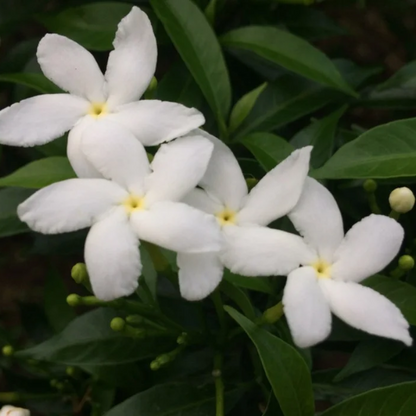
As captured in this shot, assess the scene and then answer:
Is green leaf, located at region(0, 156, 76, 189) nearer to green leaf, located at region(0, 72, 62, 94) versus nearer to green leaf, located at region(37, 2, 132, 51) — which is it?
green leaf, located at region(0, 72, 62, 94)

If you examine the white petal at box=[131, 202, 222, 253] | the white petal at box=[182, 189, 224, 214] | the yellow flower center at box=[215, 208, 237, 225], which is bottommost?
the yellow flower center at box=[215, 208, 237, 225]

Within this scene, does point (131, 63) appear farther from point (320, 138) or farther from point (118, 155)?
point (320, 138)

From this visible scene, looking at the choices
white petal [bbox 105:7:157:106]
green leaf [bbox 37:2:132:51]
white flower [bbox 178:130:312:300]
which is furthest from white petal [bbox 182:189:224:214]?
green leaf [bbox 37:2:132:51]

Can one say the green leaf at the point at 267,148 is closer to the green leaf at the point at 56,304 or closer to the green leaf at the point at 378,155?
the green leaf at the point at 378,155

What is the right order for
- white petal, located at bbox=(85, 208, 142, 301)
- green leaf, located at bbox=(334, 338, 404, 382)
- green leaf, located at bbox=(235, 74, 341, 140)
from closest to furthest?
white petal, located at bbox=(85, 208, 142, 301) → green leaf, located at bbox=(334, 338, 404, 382) → green leaf, located at bbox=(235, 74, 341, 140)

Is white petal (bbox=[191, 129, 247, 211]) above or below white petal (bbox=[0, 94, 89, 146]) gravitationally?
below

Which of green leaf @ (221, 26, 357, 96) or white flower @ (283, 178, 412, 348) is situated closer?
white flower @ (283, 178, 412, 348)

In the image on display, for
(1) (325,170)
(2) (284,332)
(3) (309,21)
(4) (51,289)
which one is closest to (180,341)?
(2) (284,332)

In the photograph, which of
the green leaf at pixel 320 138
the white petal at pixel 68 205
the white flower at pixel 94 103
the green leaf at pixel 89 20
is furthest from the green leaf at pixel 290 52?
the white petal at pixel 68 205
